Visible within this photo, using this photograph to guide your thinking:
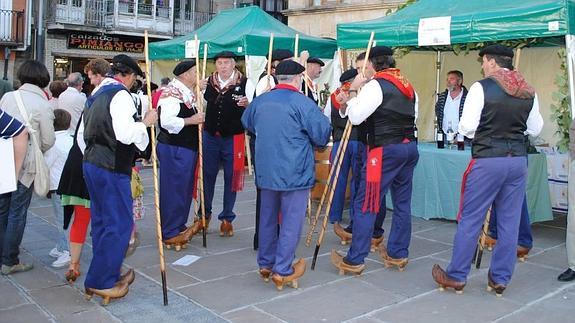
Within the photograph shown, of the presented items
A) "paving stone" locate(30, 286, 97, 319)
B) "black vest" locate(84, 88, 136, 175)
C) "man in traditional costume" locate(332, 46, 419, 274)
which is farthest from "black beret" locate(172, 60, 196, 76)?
"paving stone" locate(30, 286, 97, 319)

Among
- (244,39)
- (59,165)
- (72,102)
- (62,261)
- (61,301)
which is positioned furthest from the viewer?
(244,39)

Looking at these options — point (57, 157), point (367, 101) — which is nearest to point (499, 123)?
point (367, 101)

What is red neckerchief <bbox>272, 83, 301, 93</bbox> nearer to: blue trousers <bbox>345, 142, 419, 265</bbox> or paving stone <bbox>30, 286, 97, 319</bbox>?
blue trousers <bbox>345, 142, 419, 265</bbox>

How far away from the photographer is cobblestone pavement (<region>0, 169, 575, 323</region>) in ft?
13.0

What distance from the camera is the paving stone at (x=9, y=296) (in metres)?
4.17

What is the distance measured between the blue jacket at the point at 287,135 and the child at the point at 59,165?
1.94 meters

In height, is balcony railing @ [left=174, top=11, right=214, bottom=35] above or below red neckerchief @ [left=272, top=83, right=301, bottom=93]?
above

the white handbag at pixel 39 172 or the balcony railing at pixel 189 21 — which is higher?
the balcony railing at pixel 189 21

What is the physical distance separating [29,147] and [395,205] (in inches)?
116

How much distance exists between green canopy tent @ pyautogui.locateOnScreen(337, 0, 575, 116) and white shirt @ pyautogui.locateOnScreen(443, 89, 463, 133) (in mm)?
1332

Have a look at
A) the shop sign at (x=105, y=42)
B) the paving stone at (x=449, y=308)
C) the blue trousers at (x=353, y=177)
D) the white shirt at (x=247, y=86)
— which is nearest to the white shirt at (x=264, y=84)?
the white shirt at (x=247, y=86)

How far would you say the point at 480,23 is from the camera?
6.07 m

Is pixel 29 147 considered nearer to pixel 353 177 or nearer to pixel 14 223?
pixel 14 223

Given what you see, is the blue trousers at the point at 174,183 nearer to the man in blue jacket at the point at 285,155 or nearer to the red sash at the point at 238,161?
the red sash at the point at 238,161
